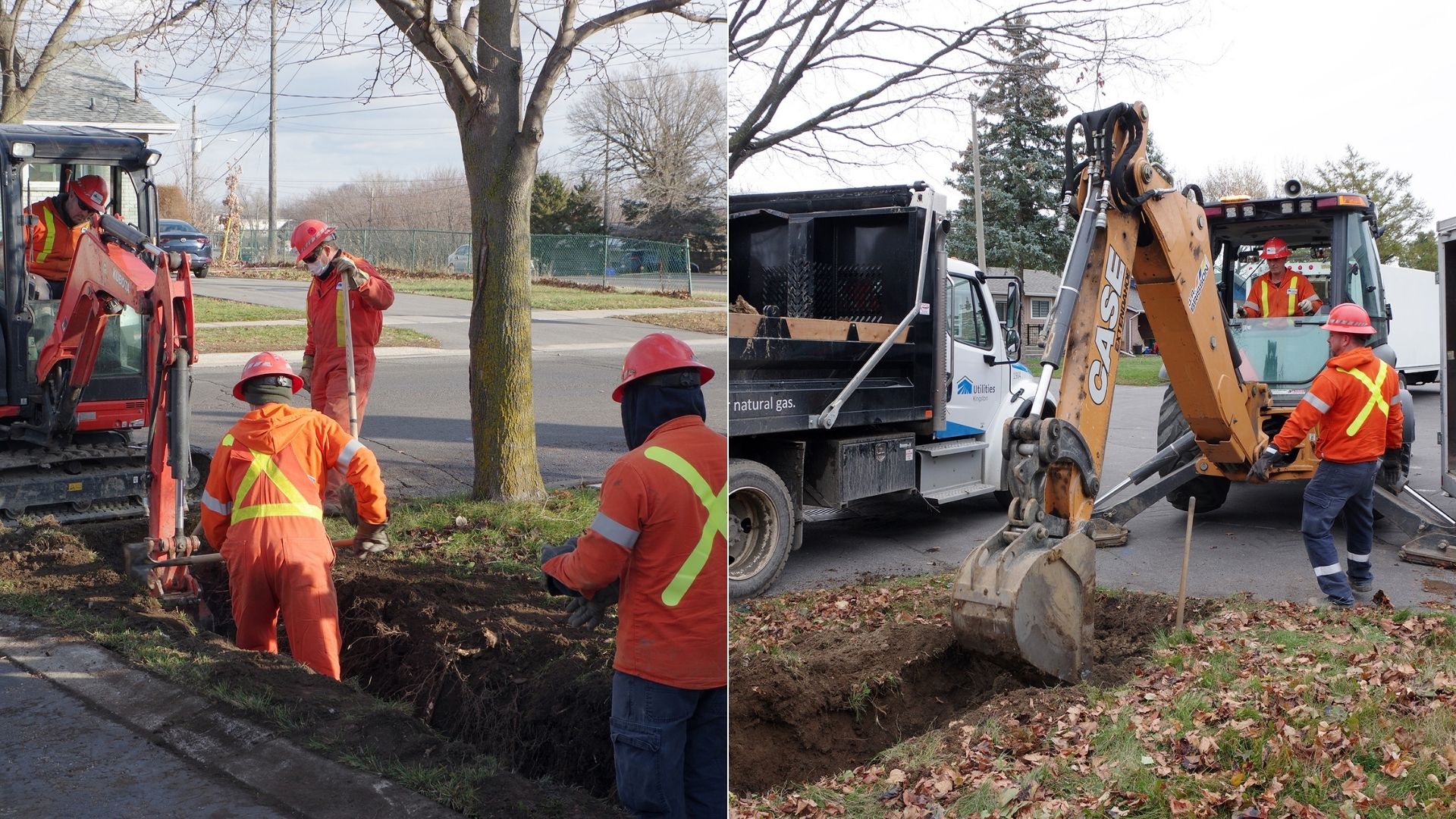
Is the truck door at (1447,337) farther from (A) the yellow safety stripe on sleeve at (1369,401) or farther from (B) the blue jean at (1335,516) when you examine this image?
(B) the blue jean at (1335,516)

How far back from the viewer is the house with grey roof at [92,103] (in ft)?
26.1

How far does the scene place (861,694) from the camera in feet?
15.3

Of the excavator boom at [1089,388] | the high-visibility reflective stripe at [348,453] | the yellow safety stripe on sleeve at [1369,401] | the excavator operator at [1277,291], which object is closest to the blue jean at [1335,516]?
the yellow safety stripe on sleeve at [1369,401]

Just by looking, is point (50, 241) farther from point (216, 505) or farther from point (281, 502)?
point (281, 502)

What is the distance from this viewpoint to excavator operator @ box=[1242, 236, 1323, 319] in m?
6.86

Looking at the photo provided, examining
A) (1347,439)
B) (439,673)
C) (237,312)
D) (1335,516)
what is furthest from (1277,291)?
(237,312)

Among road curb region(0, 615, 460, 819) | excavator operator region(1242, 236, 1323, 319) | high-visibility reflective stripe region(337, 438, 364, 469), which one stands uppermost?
excavator operator region(1242, 236, 1323, 319)

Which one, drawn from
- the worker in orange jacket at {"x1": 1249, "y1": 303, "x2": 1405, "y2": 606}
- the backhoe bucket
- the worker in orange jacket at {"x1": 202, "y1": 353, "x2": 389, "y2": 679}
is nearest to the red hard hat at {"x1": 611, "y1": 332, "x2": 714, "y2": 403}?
the backhoe bucket

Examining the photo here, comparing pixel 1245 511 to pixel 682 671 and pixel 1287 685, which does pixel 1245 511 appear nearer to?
pixel 1287 685

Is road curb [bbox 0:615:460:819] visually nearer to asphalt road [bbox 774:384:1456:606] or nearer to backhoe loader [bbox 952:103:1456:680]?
backhoe loader [bbox 952:103:1456:680]

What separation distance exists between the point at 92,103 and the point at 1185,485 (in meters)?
8.34

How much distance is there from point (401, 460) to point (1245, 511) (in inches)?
244

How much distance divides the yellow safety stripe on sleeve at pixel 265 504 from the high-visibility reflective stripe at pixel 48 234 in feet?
12.7

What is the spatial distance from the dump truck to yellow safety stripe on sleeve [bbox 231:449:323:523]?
2226 millimetres
